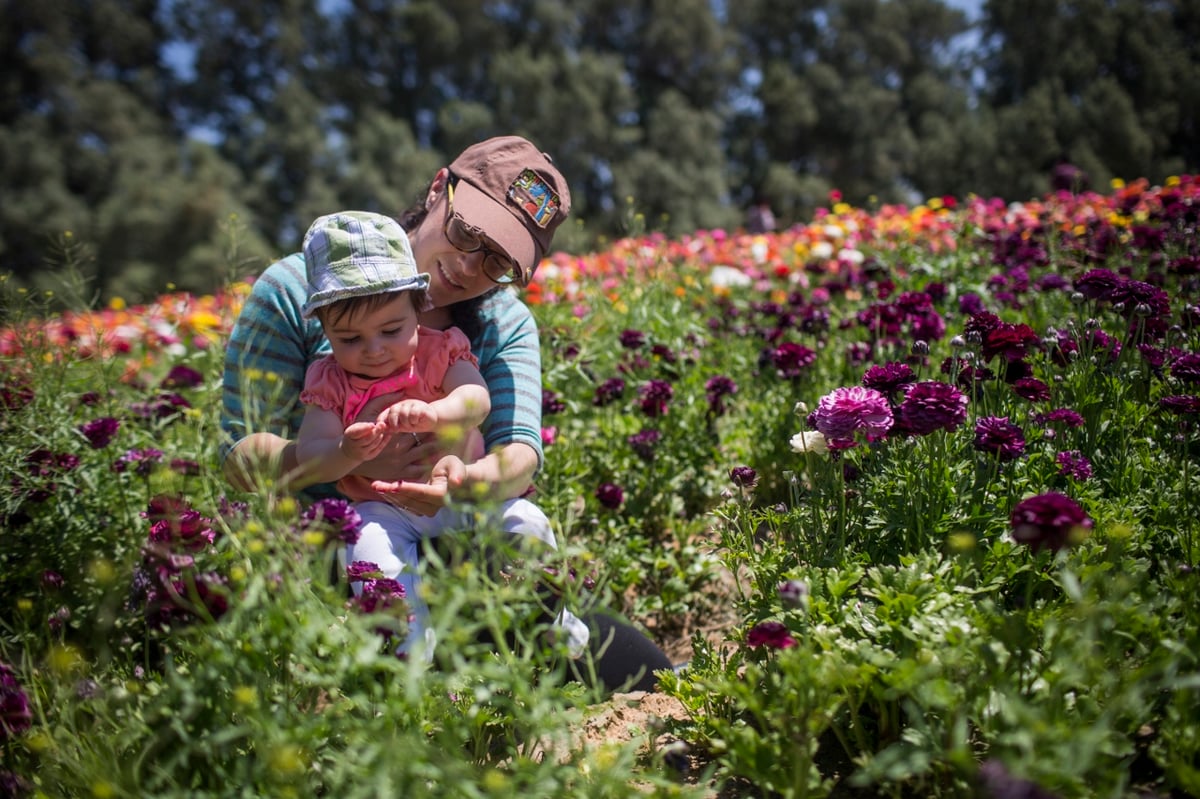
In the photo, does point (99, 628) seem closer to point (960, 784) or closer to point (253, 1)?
point (960, 784)

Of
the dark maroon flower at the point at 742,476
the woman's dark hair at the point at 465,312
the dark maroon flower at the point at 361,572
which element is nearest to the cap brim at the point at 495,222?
the woman's dark hair at the point at 465,312

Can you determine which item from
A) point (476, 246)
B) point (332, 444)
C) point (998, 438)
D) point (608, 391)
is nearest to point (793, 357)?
point (608, 391)

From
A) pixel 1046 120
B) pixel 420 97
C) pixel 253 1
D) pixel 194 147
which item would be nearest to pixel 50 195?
pixel 194 147

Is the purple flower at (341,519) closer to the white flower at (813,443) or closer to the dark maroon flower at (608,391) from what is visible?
the white flower at (813,443)

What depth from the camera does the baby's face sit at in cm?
182

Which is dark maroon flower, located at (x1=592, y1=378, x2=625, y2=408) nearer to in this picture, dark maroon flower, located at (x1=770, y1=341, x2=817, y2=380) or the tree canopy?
dark maroon flower, located at (x1=770, y1=341, x2=817, y2=380)

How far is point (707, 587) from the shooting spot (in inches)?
114

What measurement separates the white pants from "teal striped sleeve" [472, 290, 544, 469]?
0.63 ft

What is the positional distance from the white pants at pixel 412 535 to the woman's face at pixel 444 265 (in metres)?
0.56

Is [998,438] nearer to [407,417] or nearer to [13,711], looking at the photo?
[407,417]

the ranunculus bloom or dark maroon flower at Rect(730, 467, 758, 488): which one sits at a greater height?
the ranunculus bloom

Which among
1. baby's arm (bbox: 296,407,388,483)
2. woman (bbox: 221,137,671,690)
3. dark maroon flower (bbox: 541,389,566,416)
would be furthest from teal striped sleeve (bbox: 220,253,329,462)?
dark maroon flower (bbox: 541,389,566,416)

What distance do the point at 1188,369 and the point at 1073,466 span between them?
42cm

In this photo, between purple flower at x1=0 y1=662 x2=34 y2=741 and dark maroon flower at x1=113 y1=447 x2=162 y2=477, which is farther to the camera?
dark maroon flower at x1=113 y1=447 x2=162 y2=477
